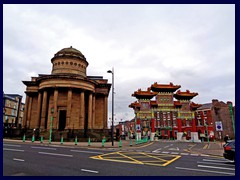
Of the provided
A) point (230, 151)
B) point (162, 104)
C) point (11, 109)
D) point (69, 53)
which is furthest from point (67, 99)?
point (11, 109)

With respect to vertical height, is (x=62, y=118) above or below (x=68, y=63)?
below

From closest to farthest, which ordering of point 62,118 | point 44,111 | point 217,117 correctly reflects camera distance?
point 44,111
point 62,118
point 217,117

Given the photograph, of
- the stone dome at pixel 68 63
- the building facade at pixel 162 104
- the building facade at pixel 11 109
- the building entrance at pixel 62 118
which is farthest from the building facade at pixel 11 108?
the building facade at pixel 162 104

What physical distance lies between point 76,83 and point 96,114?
36.1 feet

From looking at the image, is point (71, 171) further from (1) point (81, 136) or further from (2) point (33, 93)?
(2) point (33, 93)

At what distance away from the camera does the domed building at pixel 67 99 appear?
110 feet

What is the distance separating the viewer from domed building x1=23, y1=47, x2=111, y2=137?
3359 cm

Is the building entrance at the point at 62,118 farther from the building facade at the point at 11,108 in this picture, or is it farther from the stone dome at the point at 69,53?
the building facade at the point at 11,108

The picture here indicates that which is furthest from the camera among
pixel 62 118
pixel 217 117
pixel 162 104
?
pixel 217 117

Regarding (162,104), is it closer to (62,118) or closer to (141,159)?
(62,118)

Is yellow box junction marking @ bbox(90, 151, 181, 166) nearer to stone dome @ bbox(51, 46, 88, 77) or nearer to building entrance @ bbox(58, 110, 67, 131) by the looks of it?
building entrance @ bbox(58, 110, 67, 131)

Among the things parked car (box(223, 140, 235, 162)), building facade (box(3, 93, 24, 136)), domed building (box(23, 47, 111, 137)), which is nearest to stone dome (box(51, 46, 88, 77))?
domed building (box(23, 47, 111, 137))

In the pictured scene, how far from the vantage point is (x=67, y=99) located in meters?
35.2

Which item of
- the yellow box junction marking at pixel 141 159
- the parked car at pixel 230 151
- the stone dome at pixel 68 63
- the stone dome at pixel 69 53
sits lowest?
the yellow box junction marking at pixel 141 159
